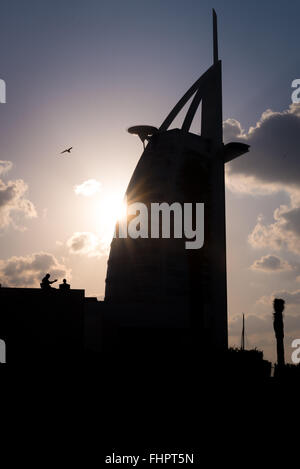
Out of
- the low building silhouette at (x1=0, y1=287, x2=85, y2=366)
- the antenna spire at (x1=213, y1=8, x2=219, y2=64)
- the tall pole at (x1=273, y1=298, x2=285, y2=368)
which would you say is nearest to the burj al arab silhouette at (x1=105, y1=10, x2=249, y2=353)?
the antenna spire at (x1=213, y1=8, x2=219, y2=64)

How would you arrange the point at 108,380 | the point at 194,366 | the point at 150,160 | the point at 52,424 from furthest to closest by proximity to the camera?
1. the point at 150,160
2. the point at 194,366
3. the point at 108,380
4. the point at 52,424

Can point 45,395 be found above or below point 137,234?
below

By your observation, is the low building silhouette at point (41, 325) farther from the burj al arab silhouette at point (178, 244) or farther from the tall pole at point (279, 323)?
the tall pole at point (279, 323)

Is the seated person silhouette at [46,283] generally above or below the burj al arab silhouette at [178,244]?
below

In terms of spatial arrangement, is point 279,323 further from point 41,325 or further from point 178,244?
point 41,325

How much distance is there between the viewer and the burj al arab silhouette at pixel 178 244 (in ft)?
136

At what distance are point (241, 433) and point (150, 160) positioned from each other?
30541 mm

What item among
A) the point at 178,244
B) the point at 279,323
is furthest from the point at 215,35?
the point at 279,323

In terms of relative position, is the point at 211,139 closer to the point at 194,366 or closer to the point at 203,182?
the point at 203,182

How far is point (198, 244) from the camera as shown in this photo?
4262 centimetres

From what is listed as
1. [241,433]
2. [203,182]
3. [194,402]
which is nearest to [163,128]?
[203,182]

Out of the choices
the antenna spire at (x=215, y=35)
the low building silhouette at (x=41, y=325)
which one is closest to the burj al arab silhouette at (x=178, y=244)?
the antenna spire at (x=215, y=35)

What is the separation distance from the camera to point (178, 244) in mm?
43719

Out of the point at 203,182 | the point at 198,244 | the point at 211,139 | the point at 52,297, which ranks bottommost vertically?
the point at 52,297
